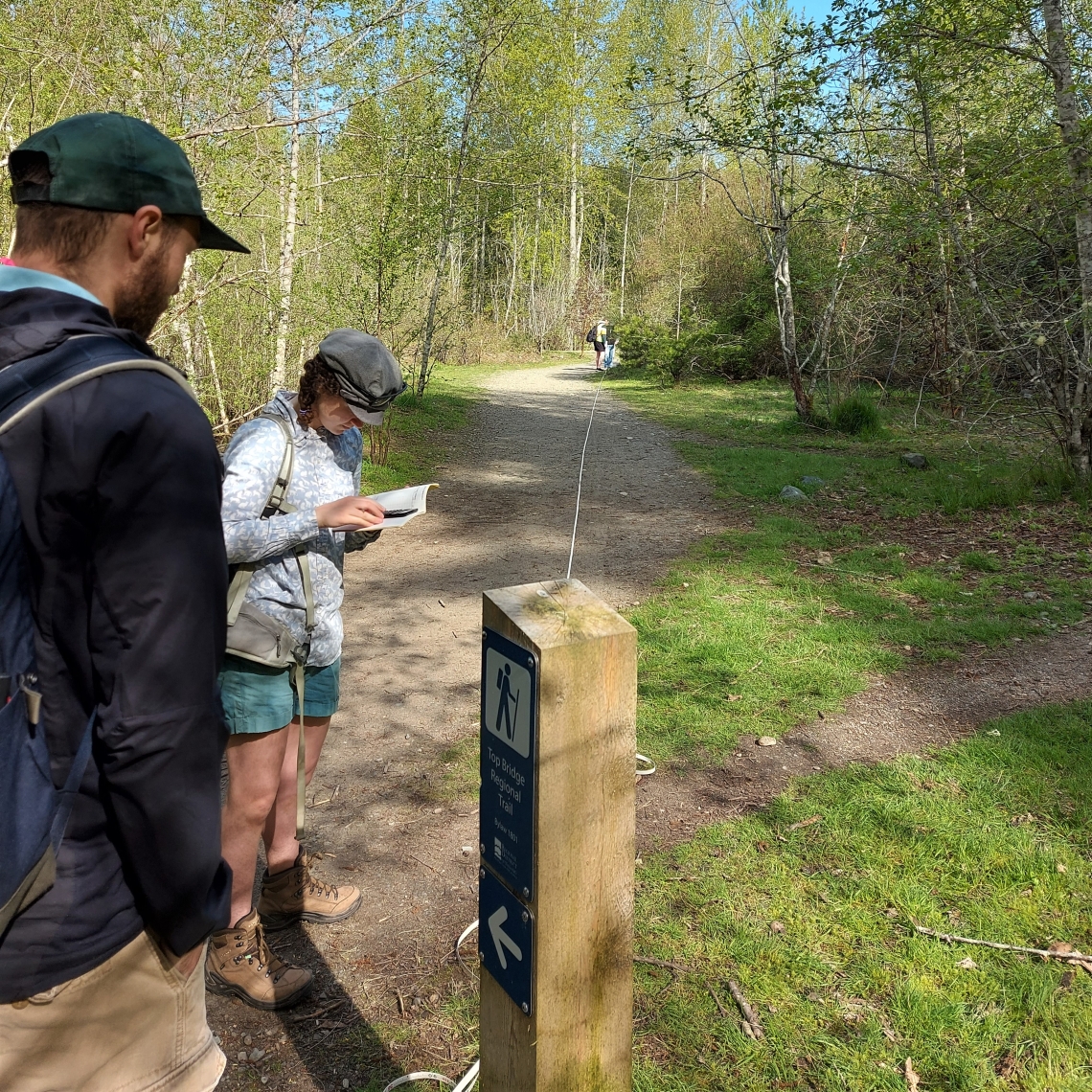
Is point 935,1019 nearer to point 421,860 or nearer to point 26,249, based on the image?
point 421,860

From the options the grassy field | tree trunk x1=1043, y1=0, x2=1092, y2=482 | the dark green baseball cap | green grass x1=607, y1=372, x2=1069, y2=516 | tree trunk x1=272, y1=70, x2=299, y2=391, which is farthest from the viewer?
tree trunk x1=272, y1=70, x2=299, y2=391

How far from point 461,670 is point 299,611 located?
2982 millimetres

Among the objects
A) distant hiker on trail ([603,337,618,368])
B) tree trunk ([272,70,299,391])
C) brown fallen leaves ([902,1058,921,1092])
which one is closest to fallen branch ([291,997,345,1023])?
brown fallen leaves ([902,1058,921,1092])

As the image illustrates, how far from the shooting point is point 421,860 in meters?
3.60

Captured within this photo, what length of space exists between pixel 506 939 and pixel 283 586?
134 centimetres

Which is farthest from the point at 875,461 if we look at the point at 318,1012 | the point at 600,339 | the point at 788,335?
the point at 600,339

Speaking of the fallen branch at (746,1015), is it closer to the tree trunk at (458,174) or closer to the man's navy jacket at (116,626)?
the man's navy jacket at (116,626)

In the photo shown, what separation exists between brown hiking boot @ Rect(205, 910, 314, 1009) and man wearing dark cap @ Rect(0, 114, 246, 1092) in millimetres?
1468

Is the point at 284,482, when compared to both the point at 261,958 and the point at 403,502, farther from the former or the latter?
the point at 261,958

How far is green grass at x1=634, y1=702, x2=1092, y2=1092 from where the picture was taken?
2604 millimetres

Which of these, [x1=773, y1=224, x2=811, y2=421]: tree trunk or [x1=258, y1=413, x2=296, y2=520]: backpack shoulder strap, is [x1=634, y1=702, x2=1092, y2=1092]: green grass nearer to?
[x1=258, y1=413, x2=296, y2=520]: backpack shoulder strap

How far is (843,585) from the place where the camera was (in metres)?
6.82

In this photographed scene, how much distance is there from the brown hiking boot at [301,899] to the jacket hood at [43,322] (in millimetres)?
2315

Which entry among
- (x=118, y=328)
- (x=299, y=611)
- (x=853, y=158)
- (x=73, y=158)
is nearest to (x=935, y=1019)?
(x=299, y=611)
